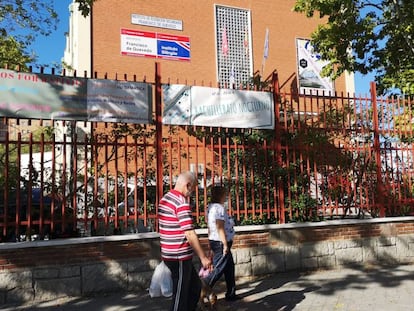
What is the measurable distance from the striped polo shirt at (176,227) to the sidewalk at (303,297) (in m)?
1.66

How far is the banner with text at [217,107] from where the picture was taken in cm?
669

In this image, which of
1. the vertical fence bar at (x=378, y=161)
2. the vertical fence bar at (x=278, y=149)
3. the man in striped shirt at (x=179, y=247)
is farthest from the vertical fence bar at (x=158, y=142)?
the vertical fence bar at (x=378, y=161)

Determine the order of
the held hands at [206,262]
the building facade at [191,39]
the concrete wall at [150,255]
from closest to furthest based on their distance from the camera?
1. the held hands at [206,262]
2. the concrete wall at [150,255]
3. the building facade at [191,39]

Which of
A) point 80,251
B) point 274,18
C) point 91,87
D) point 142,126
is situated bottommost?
point 80,251

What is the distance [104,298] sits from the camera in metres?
5.70

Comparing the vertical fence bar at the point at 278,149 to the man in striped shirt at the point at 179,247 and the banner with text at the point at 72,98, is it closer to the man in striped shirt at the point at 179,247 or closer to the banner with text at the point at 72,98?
the banner with text at the point at 72,98

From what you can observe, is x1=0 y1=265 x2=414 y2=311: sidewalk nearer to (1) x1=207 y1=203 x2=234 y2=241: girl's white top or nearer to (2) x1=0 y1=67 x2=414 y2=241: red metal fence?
(1) x1=207 y1=203 x2=234 y2=241: girl's white top

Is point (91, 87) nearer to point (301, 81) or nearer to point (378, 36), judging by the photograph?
point (378, 36)

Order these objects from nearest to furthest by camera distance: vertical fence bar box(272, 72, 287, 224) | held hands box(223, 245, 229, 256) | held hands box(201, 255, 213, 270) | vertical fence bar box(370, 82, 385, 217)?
held hands box(201, 255, 213, 270) → held hands box(223, 245, 229, 256) → vertical fence bar box(272, 72, 287, 224) → vertical fence bar box(370, 82, 385, 217)

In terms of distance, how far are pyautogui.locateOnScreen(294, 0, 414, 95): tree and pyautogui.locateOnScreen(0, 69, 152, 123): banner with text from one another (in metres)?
5.30

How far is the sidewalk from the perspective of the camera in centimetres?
520

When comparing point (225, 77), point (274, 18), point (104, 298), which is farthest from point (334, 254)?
point (274, 18)

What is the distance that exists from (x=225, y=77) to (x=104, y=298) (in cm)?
1659

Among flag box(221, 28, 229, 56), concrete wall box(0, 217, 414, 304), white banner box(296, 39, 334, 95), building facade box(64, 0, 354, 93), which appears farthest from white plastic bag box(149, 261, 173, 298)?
white banner box(296, 39, 334, 95)
